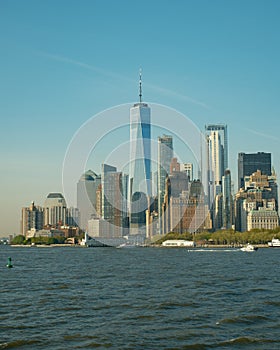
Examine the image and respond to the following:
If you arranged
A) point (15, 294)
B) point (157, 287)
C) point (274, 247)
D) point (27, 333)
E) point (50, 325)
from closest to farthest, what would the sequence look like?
point (27, 333) < point (50, 325) < point (15, 294) < point (157, 287) < point (274, 247)

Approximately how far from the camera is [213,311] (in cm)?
3328

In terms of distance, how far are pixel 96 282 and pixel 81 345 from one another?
86.8 ft

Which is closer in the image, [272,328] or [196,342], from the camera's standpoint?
[196,342]

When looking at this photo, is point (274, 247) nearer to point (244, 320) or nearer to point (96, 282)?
point (96, 282)

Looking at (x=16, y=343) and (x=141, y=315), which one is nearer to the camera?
(x=16, y=343)

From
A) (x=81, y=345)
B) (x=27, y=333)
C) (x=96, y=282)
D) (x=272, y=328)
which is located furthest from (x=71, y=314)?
(x=96, y=282)

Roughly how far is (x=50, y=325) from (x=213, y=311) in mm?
9485

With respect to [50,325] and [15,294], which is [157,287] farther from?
[50,325]

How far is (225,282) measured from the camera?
50906 millimetres

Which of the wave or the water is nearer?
the wave

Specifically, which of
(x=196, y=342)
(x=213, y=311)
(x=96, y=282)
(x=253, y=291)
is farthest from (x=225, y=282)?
(x=196, y=342)

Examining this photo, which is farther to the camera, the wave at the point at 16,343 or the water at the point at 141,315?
the water at the point at 141,315

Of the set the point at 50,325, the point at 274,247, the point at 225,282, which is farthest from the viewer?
the point at 274,247

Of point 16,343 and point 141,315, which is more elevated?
point 141,315
